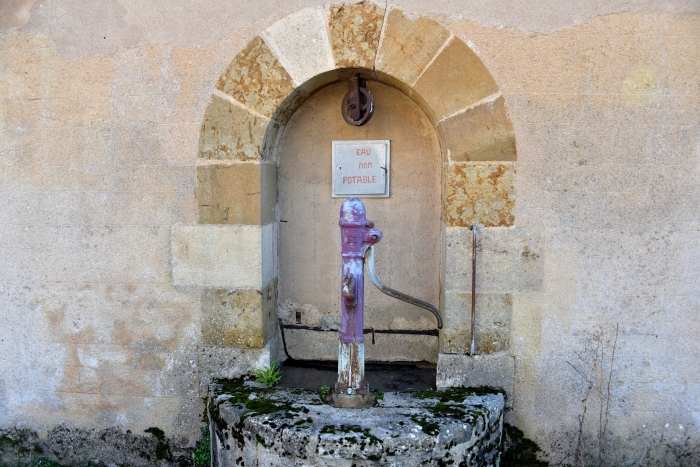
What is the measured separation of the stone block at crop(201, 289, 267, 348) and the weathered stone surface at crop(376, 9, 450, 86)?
5.03 feet

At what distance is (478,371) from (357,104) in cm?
175

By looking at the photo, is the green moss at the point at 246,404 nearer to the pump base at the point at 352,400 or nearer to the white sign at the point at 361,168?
the pump base at the point at 352,400

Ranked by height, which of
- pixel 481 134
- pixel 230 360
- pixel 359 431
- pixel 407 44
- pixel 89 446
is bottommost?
pixel 89 446

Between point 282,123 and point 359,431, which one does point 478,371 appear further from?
point 282,123

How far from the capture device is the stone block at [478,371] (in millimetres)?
3221

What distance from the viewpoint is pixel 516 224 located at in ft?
10.3

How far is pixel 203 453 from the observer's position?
3479mm

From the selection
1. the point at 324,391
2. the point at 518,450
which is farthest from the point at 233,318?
the point at 518,450

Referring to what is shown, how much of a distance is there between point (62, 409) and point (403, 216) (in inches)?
99.8

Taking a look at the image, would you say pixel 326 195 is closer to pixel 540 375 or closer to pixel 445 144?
pixel 445 144

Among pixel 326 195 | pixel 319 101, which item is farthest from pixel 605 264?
pixel 319 101

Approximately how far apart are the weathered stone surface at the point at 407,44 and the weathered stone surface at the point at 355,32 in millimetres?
54

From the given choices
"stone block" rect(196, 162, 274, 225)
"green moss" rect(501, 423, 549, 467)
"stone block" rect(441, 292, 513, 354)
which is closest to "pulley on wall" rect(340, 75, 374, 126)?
"stone block" rect(196, 162, 274, 225)

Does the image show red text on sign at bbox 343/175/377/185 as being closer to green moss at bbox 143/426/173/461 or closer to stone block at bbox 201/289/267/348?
stone block at bbox 201/289/267/348
